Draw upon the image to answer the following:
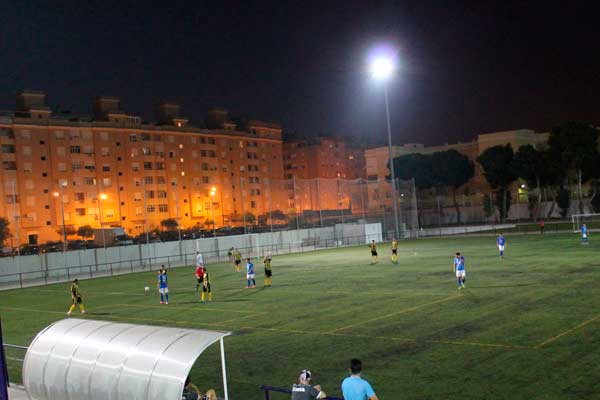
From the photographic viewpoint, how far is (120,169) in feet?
323

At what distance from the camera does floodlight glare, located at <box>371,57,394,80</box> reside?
160 ft

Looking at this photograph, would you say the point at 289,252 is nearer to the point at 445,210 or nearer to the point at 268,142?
the point at 445,210

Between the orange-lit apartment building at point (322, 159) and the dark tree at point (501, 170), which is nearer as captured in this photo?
the dark tree at point (501, 170)

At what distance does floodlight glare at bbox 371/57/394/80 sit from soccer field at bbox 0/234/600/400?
16.9m

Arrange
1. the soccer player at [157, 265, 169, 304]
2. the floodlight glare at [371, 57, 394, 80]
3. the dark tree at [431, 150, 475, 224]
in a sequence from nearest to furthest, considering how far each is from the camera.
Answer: the soccer player at [157, 265, 169, 304] < the floodlight glare at [371, 57, 394, 80] < the dark tree at [431, 150, 475, 224]

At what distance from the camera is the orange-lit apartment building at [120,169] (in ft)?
282

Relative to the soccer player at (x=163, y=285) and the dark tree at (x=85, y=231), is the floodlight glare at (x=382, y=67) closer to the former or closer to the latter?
the soccer player at (x=163, y=285)

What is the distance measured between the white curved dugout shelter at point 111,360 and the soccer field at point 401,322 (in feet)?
11.5

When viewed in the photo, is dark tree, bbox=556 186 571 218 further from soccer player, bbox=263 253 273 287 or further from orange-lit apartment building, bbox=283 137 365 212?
soccer player, bbox=263 253 273 287

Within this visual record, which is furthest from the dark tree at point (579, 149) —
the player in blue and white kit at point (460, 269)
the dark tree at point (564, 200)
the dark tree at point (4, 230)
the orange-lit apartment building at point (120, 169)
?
the dark tree at point (4, 230)

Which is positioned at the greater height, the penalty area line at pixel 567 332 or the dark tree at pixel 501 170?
the dark tree at pixel 501 170

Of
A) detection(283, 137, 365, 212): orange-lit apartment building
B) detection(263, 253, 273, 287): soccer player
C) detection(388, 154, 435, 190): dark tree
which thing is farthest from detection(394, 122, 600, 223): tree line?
detection(263, 253, 273, 287): soccer player

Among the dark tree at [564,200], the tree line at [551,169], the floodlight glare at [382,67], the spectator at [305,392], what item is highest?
the floodlight glare at [382,67]

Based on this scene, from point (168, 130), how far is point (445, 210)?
49972 mm
